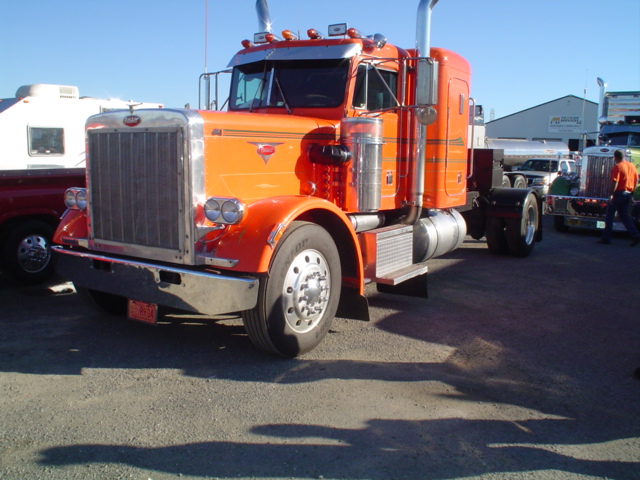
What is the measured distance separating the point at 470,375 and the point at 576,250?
7616 mm

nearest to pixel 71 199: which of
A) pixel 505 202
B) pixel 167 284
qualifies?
pixel 167 284

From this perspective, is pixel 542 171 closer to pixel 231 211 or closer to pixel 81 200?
pixel 81 200

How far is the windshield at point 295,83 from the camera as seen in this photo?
621 cm

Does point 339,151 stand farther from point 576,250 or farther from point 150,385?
point 576,250

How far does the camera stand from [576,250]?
11.5 metres

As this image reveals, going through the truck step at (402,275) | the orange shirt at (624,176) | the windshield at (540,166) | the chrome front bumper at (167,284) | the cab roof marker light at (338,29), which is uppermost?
the cab roof marker light at (338,29)

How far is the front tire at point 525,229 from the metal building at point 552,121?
1470 inches

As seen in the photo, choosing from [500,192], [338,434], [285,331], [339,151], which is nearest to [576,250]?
[500,192]

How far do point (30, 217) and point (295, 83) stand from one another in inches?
154

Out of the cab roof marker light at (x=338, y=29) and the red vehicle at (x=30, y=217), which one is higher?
the cab roof marker light at (x=338, y=29)

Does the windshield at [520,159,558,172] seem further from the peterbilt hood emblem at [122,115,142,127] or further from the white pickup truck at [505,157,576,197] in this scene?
the peterbilt hood emblem at [122,115,142,127]

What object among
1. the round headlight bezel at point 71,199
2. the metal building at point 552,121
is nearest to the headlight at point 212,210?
the round headlight bezel at point 71,199

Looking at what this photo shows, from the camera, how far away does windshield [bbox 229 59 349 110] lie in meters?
6.21

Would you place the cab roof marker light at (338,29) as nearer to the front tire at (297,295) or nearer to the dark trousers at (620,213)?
the front tire at (297,295)
